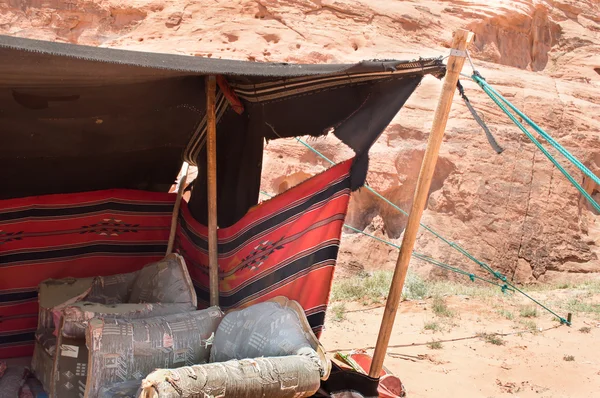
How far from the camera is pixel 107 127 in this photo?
4.20 meters

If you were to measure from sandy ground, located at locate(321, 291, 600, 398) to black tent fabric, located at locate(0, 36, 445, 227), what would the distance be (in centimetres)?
217

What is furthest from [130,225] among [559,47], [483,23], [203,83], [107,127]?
[559,47]

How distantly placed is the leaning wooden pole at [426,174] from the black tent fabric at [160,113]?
0.33ft

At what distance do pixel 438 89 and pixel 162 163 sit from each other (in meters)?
7.90

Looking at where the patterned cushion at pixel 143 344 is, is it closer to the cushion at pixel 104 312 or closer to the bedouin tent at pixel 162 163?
the cushion at pixel 104 312

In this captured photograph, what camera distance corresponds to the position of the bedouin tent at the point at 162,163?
3.15m

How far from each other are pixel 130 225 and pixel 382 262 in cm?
578

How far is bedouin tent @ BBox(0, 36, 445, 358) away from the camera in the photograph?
3.15 m

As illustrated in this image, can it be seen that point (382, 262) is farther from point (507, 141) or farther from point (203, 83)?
point (203, 83)

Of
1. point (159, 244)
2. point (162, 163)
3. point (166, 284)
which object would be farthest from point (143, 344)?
point (162, 163)

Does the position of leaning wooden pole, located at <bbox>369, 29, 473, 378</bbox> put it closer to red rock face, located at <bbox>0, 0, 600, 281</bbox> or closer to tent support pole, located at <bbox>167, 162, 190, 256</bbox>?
tent support pole, located at <bbox>167, 162, 190, 256</bbox>

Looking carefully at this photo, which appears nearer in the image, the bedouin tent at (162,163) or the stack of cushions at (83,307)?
the bedouin tent at (162,163)

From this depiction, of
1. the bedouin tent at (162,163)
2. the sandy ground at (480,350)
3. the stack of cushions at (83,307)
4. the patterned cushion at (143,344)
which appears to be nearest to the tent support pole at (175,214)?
the bedouin tent at (162,163)

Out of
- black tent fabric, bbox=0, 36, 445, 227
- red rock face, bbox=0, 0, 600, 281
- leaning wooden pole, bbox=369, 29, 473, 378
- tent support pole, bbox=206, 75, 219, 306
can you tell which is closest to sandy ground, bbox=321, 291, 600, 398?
leaning wooden pole, bbox=369, 29, 473, 378
